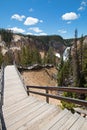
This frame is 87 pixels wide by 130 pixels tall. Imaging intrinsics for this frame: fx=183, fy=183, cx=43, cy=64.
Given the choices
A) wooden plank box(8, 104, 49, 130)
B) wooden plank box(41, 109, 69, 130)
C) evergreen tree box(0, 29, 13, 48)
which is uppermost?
evergreen tree box(0, 29, 13, 48)

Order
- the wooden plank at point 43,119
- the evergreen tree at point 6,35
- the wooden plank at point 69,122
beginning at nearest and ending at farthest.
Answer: the wooden plank at point 69,122, the wooden plank at point 43,119, the evergreen tree at point 6,35

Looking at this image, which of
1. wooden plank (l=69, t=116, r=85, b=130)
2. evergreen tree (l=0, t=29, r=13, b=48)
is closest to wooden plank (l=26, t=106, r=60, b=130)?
wooden plank (l=69, t=116, r=85, b=130)

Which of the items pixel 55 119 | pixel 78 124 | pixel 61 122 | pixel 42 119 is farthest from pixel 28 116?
pixel 78 124

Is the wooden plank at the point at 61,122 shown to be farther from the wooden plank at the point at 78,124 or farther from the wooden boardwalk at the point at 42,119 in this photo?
the wooden plank at the point at 78,124

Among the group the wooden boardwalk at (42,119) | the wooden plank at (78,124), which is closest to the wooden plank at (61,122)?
the wooden boardwalk at (42,119)

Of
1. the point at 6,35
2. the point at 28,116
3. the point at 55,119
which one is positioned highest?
the point at 6,35

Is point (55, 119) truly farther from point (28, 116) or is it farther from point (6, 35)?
point (6, 35)

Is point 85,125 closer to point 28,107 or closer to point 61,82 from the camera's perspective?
point 28,107

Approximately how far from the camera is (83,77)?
38.8m

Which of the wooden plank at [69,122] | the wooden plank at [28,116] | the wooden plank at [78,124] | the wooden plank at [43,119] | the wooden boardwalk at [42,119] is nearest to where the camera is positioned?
the wooden plank at [78,124]

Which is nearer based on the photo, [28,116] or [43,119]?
[43,119]

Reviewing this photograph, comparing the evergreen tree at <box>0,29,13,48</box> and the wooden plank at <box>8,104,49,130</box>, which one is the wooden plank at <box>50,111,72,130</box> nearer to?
the wooden plank at <box>8,104,49,130</box>

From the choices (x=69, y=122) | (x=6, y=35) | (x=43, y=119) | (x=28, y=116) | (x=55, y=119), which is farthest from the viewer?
(x=6, y=35)

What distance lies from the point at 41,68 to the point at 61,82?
660 cm
